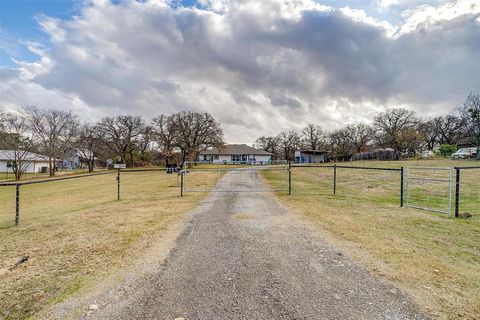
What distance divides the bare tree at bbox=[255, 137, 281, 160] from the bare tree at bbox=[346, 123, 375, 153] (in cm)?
2086

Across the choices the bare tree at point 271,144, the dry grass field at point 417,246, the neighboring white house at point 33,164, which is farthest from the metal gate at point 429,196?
the bare tree at point 271,144

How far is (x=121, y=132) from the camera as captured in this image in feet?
163

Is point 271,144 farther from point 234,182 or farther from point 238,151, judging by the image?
point 234,182

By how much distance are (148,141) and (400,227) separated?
176ft

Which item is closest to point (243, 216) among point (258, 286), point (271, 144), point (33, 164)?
point (258, 286)

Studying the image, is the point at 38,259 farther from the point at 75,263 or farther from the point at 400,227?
the point at 400,227

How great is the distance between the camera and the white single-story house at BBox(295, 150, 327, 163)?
189 ft

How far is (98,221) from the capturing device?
6691 millimetres

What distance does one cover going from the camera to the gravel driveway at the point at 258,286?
2672 millimetres

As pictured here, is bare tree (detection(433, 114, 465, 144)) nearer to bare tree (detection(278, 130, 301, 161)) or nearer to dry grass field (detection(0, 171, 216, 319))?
bare tree (detection(278, 130, 301, 161))

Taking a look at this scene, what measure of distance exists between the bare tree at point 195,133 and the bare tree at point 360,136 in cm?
4273

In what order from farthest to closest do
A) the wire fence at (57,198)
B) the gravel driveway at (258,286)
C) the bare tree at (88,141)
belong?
the bare tree at (88,141) < the wire fence at (57,198) < the gravel driveway at (258,286)

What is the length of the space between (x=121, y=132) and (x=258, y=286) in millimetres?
53233

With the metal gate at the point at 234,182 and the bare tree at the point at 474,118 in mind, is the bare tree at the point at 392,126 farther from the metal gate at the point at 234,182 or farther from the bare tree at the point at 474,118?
the metal gate at the point at 234,182
